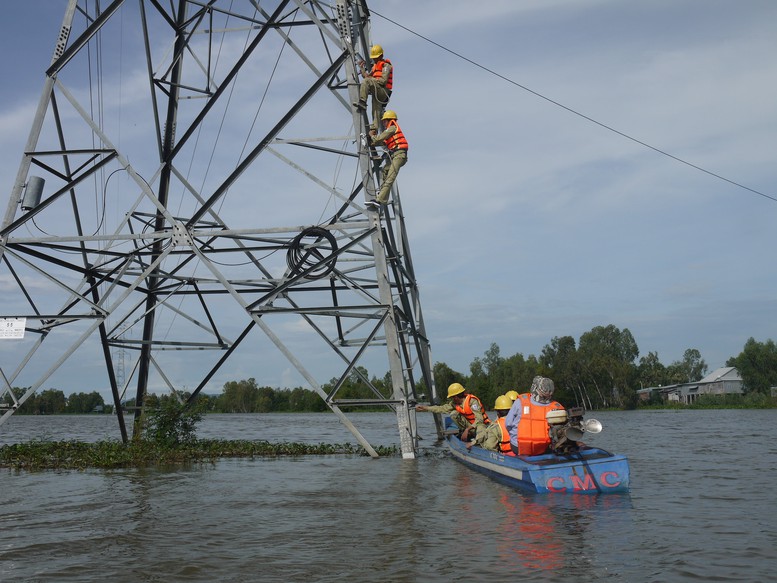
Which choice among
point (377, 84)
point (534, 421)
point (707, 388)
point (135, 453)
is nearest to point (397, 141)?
point (377, 84)

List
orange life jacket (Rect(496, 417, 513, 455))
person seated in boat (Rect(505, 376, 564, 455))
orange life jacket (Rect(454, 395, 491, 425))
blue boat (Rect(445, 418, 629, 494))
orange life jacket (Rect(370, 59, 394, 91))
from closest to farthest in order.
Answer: blue boat (Rect(445, 418, 629, 494)), person seated in boat (Rect(505, 376, 564, 455)), orange life jacket (Rect(496, 417, 513, 455)), orange life jacket (Rect(370, 59, 394, 91)), orange life jacket (Rect(454, 395, 491, 425))

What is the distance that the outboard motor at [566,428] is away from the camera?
1207 cm

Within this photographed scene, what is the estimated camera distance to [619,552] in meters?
8.39

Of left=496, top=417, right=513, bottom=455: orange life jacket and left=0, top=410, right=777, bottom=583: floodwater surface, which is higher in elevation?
left=496, top=417, right=513, bottom=455: orange life jacket

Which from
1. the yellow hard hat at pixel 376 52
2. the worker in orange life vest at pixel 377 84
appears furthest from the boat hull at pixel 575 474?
the yellow hard hat at pixel 376 52

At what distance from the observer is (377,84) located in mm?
16938

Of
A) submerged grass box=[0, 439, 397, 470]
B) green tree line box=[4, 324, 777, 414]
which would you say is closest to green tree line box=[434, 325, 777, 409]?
green tree line box=[4, 324, 777, 414]

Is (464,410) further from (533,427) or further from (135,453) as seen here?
(135,453)

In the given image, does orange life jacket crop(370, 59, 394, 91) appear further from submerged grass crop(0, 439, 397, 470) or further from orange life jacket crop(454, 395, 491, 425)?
submerged grass crop(0, 439, 397, 470)

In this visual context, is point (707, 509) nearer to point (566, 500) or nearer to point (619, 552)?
point (566, 500)

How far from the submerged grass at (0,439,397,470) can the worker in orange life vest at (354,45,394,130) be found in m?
8.57

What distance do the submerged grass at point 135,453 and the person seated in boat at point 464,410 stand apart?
1.96 metres

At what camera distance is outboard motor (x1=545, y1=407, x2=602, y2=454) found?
1207cm

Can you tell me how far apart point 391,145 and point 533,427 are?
7.42 m
